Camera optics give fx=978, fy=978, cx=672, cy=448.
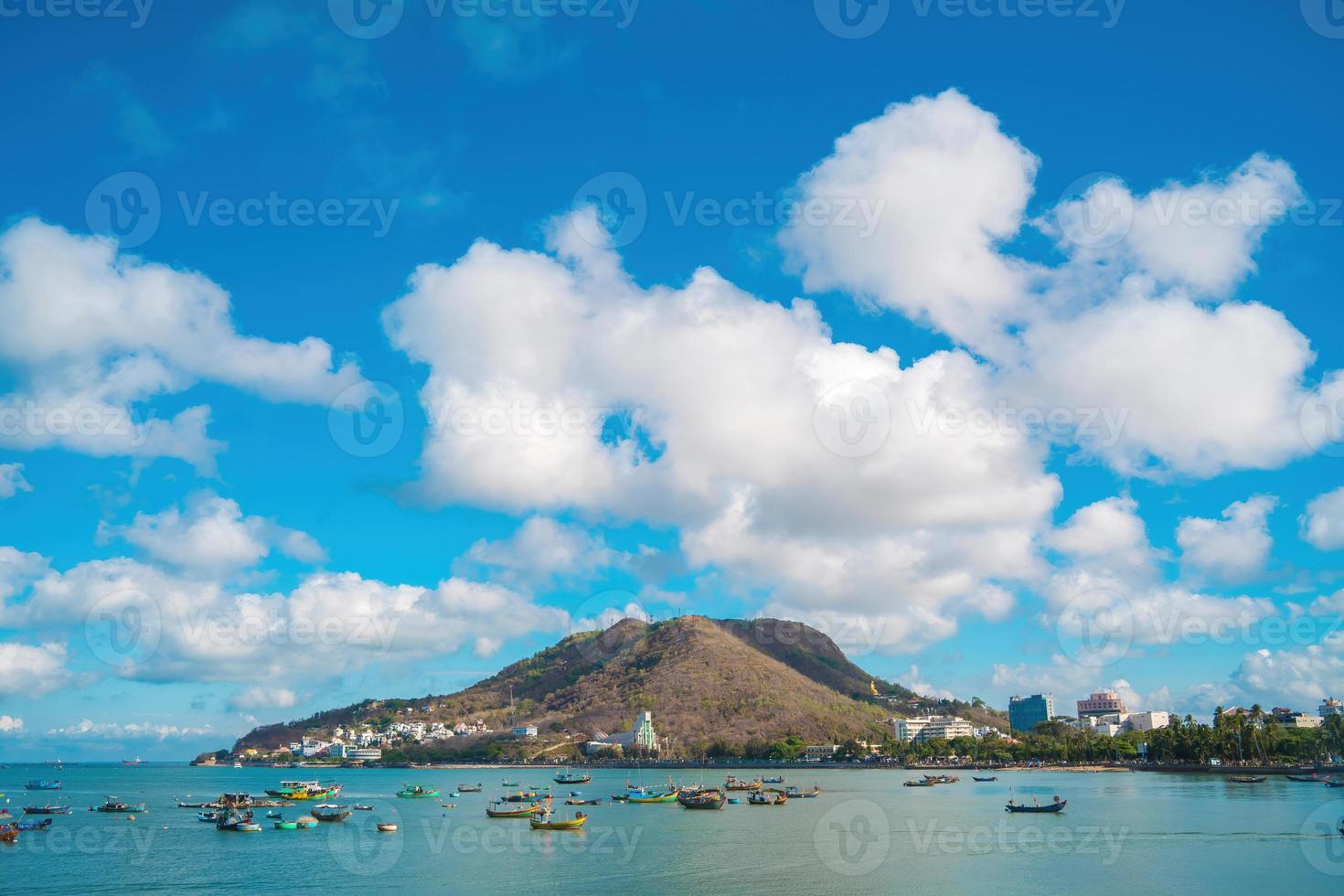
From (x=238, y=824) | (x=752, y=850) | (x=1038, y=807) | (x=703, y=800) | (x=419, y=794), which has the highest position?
(x=752, y=850)

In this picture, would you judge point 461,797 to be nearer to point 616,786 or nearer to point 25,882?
point 616,786

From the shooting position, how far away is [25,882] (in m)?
56.1

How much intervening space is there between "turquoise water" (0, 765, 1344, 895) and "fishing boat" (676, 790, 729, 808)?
5.09 feet

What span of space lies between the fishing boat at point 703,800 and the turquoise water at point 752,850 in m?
1.55

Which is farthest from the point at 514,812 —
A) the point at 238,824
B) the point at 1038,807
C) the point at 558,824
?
the point at 1038,807

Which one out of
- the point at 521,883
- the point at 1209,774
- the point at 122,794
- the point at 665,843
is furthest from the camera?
the point at 122,794

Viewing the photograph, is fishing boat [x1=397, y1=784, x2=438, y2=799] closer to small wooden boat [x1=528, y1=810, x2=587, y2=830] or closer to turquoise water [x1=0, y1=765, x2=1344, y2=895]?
turquoise water [x1=0, y1=765, x2=1344, y2=895]

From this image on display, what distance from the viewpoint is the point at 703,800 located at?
9844 cm

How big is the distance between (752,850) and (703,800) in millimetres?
34353

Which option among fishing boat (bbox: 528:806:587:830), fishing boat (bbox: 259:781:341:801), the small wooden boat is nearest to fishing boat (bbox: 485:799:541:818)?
fishing boat (bbox: 528:806:587:830)

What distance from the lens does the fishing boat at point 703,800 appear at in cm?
9800

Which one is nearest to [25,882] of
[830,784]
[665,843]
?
[665,843]

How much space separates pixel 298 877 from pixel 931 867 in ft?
121

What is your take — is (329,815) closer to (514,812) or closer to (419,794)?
(514,812)
